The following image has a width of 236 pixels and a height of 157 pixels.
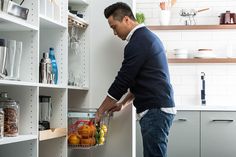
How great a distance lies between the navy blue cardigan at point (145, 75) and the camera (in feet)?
9.87

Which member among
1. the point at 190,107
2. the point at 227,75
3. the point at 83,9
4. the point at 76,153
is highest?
the point at 83,9

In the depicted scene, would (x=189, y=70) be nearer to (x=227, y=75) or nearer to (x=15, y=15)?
(x=227, y=75)

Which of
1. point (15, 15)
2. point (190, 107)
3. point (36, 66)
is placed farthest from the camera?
point (190, 107)

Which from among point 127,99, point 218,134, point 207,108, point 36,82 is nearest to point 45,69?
point 36,82

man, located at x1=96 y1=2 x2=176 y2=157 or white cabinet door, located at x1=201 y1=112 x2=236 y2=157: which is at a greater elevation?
man, located at x1=96 y1=2 x2=176 y2=157

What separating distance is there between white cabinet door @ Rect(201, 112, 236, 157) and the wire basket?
1754 mm

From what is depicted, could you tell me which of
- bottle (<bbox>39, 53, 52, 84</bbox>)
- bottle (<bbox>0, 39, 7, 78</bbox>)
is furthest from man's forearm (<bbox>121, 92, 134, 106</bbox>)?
bottle (<bbox>0, 39, 7, 78</bbox>)

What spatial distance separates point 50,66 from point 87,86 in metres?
0.70

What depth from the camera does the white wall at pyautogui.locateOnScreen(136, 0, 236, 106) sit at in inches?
218

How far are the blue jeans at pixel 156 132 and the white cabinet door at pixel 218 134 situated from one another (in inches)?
79.5

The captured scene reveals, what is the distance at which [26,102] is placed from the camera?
2707 mm

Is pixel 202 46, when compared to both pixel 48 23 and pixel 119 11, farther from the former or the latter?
pixel 48 23

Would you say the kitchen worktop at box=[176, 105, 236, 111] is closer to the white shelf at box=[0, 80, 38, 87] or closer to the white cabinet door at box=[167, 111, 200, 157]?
the white cabinet door at box=[167, 111, 200, 157]

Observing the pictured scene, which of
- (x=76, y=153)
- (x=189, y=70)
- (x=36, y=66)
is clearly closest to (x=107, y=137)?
(x=76, y=153)
